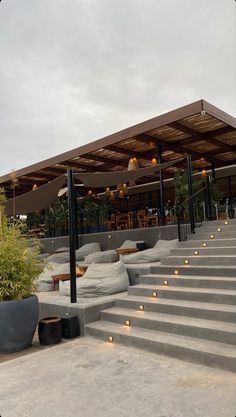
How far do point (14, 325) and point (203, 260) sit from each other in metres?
3.26

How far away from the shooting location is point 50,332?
186 inches

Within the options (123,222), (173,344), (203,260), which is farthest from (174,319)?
(123,222)

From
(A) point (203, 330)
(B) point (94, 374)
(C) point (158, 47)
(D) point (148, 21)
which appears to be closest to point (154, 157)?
(C) point (158, 47)

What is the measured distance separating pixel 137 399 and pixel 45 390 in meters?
0.91

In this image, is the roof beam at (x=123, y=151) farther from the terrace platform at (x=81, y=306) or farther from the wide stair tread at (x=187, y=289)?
the wide stair tread at (x=187, y=289)

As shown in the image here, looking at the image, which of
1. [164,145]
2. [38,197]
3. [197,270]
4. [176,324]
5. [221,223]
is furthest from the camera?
[164,145]

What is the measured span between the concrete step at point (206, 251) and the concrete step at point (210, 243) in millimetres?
196

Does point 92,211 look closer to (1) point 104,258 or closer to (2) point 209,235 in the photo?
(1) point 104,258

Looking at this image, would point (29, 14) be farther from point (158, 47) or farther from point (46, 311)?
point (158, 47)

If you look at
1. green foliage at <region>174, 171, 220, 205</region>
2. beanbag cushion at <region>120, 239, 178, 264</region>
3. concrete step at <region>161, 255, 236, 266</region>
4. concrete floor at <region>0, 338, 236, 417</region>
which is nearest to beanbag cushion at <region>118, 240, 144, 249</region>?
beanbag cushion at <region>120, 239, 178, 264</region>

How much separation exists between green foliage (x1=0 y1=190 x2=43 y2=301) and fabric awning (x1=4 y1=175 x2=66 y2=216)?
160 cm

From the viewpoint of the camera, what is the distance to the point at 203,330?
13.3ft

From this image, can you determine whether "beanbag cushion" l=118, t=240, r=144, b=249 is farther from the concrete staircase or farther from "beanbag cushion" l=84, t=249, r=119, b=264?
the concrete staircase

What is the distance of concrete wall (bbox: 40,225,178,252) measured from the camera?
864 centimetres
